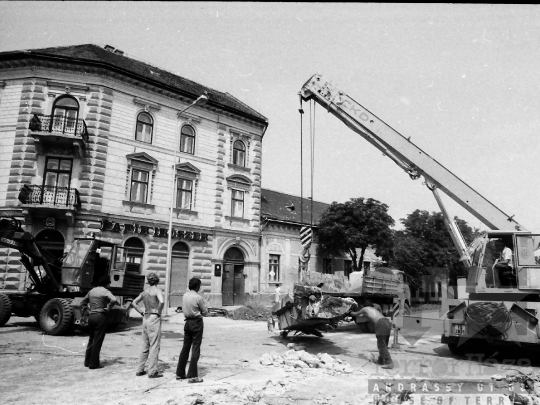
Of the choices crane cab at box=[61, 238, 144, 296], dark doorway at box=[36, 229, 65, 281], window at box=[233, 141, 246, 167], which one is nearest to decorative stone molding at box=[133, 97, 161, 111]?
window at box=[233, 141, 246, 167]

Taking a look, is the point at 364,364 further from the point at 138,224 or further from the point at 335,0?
the point at 138,224

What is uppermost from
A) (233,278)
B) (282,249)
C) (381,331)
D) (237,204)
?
(237,204)

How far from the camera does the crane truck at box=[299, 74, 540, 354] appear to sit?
852 cm

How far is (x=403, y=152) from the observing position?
11.8 metres

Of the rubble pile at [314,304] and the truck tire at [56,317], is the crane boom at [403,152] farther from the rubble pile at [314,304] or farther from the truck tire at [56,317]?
the truck tire at [56,317]

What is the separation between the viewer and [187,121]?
898 inches

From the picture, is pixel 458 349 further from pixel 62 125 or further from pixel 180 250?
pixel 62 125

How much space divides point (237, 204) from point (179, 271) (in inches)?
221

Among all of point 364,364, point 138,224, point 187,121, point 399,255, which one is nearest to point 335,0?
point 364,364

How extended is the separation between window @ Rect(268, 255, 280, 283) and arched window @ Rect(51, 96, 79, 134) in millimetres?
14216

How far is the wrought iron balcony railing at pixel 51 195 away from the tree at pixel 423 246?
848 inches

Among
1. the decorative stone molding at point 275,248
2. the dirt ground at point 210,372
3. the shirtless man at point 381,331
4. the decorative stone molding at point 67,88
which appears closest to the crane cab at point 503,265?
the dirt ground at point 210,372

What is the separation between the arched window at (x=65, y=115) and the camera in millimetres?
18797

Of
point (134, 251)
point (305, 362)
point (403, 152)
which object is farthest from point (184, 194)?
point (305, 362)
